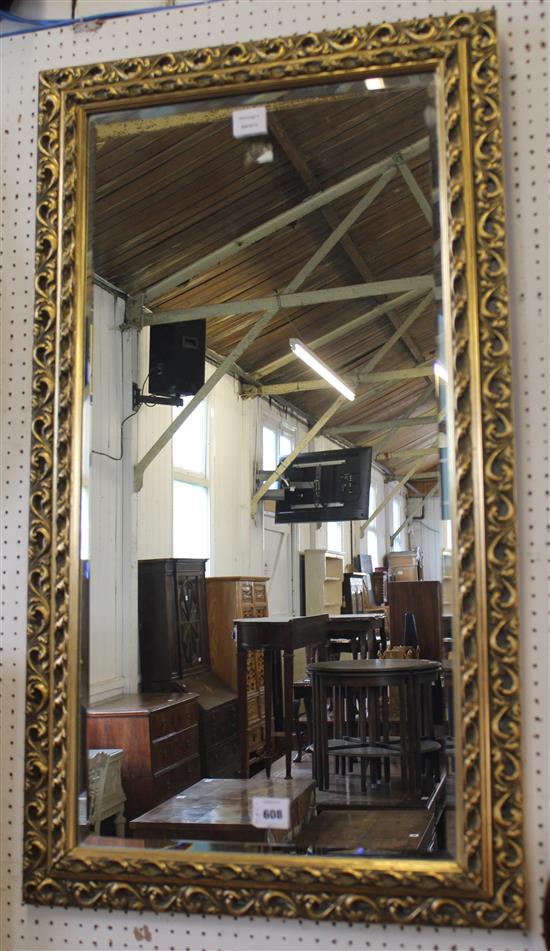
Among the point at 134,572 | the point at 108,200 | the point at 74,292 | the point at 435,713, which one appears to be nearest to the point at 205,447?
the point at 134,572

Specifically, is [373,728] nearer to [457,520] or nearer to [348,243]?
[348,243]

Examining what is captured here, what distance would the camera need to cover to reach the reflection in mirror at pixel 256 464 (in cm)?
166

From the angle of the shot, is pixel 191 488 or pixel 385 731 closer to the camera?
pixel 385 731

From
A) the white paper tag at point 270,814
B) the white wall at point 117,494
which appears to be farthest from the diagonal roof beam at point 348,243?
the white paper tag at point 270,814

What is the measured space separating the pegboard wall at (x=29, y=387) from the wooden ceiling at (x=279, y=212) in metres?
0.14

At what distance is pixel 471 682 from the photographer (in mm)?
1346

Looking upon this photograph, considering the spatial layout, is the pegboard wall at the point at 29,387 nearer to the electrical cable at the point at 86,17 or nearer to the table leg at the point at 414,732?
the electrical cable at the point at 86,17

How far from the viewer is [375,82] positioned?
1517mm

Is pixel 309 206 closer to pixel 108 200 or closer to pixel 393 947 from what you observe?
pixel 108 200

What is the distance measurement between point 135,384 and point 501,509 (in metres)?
4.10

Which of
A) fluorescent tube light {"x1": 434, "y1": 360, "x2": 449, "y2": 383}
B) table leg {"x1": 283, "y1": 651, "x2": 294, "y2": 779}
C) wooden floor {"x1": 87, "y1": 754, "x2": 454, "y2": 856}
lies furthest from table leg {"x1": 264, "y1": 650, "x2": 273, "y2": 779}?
fluorescent tube light {"x1": 434, "y1": 360, "x2": 449, "y2": 383}

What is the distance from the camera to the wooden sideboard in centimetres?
620

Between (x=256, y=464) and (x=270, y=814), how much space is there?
6849 mm

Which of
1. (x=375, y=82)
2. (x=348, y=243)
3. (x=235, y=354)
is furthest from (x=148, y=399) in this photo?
(x=375, y=82)
